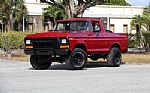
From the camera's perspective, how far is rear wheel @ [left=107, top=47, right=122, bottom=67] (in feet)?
65.8

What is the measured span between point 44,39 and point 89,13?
128 feet

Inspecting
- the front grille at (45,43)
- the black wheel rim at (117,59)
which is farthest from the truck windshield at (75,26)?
the black wheel rim at (117,59)

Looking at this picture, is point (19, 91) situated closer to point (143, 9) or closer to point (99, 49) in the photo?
point (99, 49)

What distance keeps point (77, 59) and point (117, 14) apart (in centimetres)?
4046

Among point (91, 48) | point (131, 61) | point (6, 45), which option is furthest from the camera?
point (6, 45)

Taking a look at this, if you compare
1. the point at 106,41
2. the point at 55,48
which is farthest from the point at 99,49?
the point at 55,48

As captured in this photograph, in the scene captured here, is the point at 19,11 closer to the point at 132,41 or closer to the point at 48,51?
the point at 132,41

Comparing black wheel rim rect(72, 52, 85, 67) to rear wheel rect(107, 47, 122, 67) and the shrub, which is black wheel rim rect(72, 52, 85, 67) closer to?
rear wheel rect(107, 47, 122, 67)

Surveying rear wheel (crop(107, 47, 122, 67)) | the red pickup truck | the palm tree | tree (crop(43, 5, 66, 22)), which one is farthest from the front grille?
tree (crop(43, 5, 66, 22))

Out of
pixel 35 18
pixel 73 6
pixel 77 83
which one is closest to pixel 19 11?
pixel 35 18

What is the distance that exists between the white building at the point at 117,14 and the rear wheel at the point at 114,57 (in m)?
36.5

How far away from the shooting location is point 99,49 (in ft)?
63.8

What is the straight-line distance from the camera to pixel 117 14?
5797cm

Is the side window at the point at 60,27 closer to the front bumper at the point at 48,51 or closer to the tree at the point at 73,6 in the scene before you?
the front bumper at the point at 48,51
